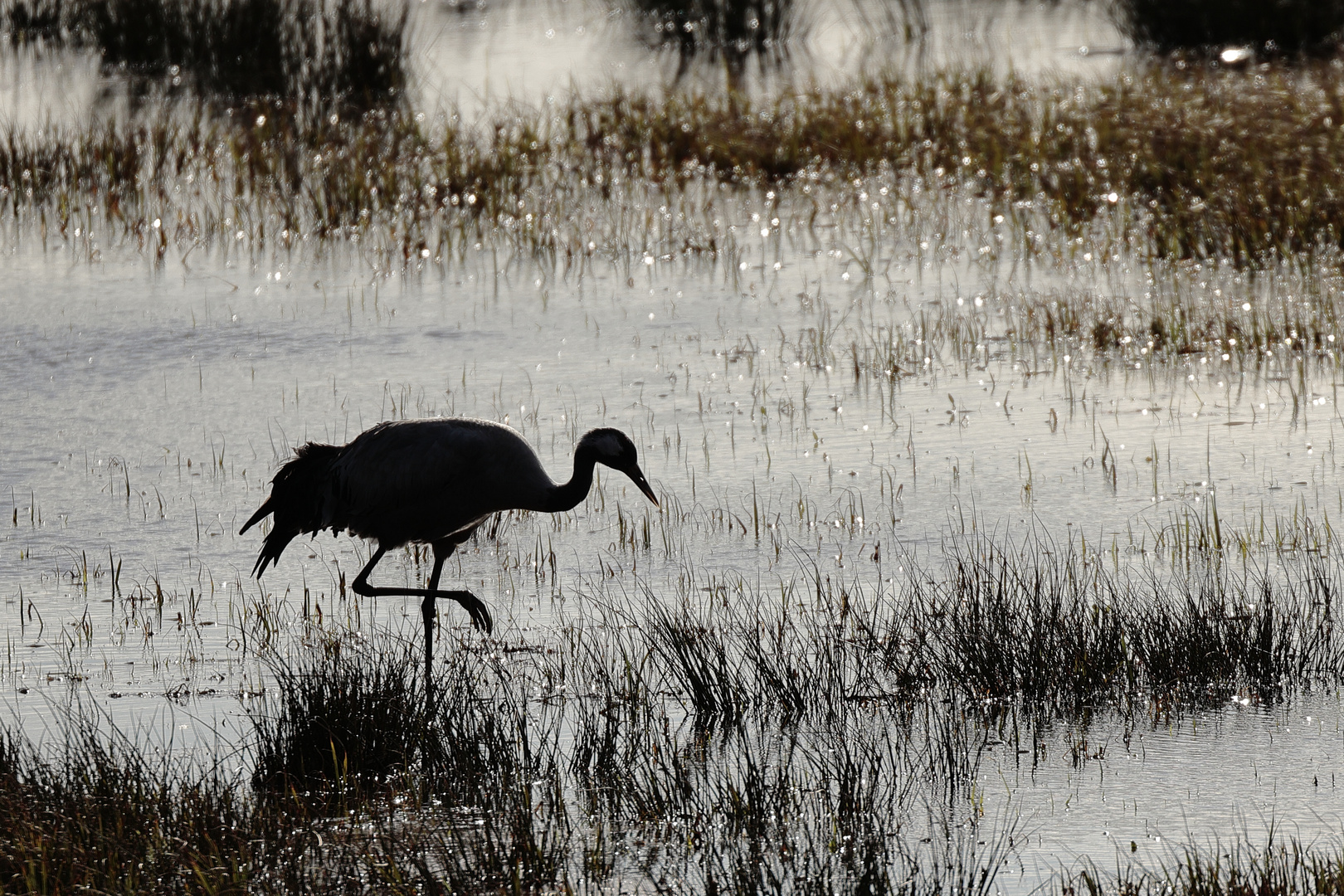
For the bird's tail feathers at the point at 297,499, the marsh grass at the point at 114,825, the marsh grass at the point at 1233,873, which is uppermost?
the bird's tail feathers at the point at 297,499

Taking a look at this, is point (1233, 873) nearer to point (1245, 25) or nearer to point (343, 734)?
point (343, 734)

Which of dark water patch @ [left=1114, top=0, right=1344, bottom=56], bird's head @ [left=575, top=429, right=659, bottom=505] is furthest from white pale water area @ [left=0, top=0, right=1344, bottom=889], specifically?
dark water patch @ [left=1114, top=0, right=1344, bottom=56]

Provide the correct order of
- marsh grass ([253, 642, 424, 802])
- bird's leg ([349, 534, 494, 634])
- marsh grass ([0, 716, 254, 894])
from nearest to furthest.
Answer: marsh grass ([0, 716, 254, 894])
marsh grass ([253, 642, 424, 802])
bird's leg ([349, 534, 494, 634])

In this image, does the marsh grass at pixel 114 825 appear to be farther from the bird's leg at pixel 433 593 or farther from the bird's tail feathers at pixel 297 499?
the bird's tail feathers at pixel 297 499

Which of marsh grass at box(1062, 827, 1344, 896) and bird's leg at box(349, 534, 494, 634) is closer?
marsh grass at box(1062, 827, 1344, 896)

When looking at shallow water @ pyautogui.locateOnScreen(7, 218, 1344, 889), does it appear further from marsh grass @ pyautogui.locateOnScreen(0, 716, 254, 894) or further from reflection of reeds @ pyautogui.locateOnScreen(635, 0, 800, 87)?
reflection of reeds @ pyautogui.locateOnScreen(635, 0, 800, 87)

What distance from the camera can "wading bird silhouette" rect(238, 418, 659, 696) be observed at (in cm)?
646

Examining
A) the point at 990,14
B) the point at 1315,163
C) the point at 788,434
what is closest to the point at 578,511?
the point at 788,434

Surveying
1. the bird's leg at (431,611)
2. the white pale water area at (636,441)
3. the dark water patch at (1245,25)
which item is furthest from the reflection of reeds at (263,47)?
the bird's leg at (431,611)

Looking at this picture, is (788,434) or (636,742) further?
(788,434)

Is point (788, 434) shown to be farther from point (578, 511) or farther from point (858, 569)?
point (858, 569)

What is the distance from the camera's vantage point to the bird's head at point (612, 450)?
6480mm

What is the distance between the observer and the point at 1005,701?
540cm

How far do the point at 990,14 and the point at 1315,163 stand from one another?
46.6 ft
